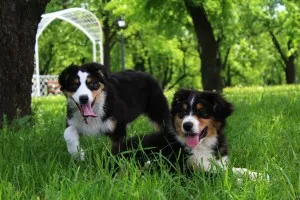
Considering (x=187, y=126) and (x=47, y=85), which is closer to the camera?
(x=187, y=126)

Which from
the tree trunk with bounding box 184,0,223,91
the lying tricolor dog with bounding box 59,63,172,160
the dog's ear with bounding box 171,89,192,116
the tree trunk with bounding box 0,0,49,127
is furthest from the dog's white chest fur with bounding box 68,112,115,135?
the tree trunk with bounding box 184,0,223,91

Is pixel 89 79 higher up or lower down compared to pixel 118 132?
higher up

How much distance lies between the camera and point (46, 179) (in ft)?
10.9

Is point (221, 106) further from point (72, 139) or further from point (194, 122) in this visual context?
point (72, 139)

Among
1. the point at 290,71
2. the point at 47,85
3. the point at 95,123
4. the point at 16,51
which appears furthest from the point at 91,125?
the point at 290,71

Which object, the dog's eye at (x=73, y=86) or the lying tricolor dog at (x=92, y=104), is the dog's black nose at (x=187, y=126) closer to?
the lying tricolor dog at (x=92, y=104)

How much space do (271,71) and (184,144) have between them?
57.4 meters

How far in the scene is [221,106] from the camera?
4078 mm

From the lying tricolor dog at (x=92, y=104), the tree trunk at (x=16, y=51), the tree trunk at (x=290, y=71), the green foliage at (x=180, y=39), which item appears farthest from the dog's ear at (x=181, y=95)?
the tree trunk at (x=290, y=71)

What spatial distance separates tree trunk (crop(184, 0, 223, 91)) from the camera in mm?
15617

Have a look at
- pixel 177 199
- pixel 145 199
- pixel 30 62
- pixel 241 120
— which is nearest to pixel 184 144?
pixel 177 199

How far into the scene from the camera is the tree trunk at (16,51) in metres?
6.03

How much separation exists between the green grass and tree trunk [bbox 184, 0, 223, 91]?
10199 mm

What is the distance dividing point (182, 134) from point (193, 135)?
3.6 inches
